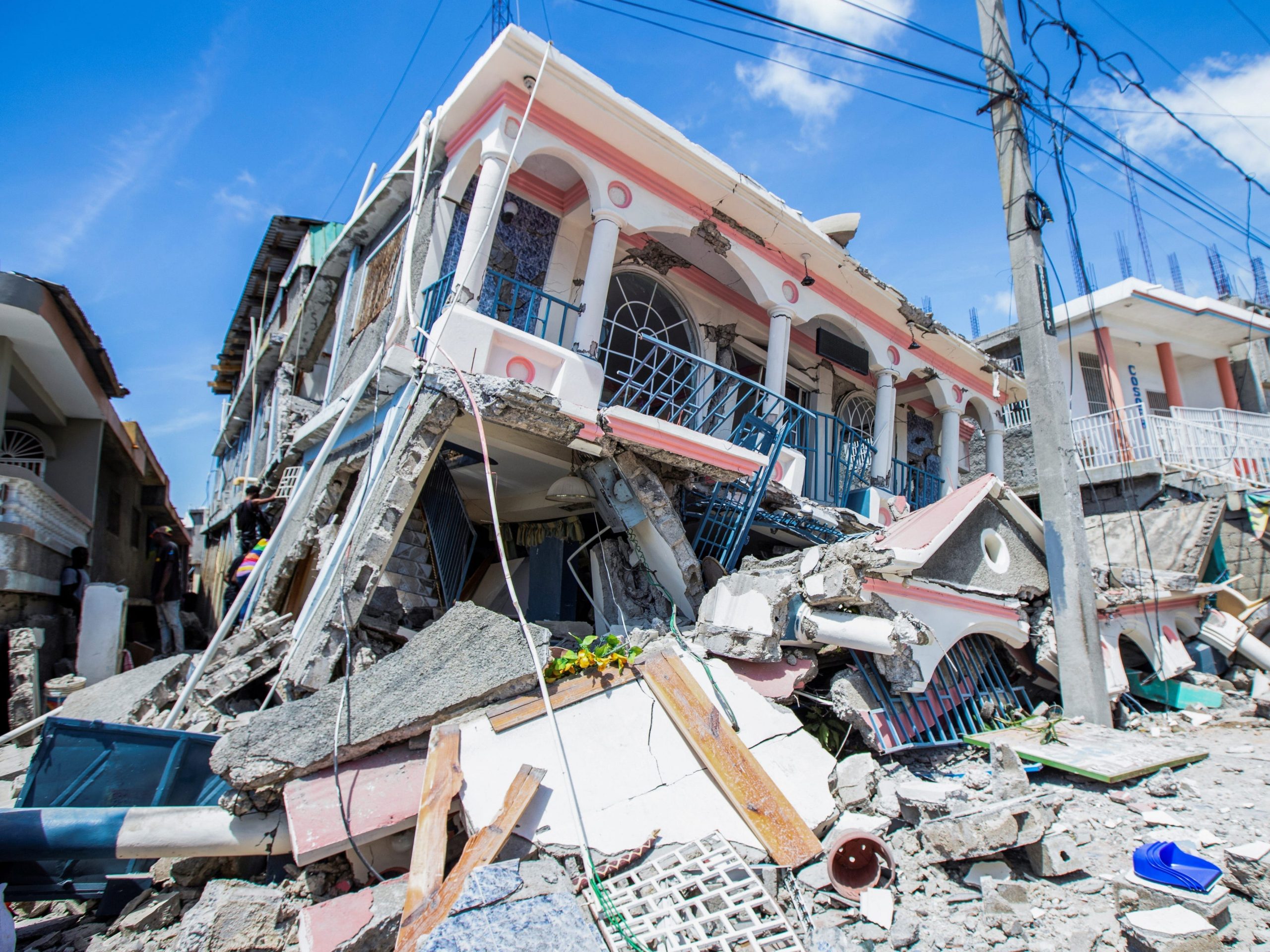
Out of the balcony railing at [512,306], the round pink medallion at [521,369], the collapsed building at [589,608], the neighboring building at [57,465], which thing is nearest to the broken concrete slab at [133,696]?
the collapsed building at [589,608]

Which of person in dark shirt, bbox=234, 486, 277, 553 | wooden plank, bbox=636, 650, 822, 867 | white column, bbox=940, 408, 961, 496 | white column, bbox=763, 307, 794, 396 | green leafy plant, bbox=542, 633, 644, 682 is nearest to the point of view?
wooden plank, bbox=636, 650, 822, 867

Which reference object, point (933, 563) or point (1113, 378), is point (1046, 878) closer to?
point (933, 563)

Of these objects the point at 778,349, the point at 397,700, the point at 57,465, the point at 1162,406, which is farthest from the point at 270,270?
the point at 1162,406

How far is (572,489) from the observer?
20.4 feet

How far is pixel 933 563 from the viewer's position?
226 inches

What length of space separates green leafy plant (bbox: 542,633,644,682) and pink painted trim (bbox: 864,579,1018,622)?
1912mm

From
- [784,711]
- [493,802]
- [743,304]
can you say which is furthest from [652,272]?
[493,802]

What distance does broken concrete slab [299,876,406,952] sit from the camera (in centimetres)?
274

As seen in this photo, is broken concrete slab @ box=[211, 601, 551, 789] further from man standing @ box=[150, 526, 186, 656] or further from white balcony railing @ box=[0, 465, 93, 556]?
man standing @ box=[150, 526, 186, 656]

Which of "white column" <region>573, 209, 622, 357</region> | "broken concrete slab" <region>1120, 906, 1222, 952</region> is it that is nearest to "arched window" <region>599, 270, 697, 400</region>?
"white column" <region>573, 209, 622, 357</region>

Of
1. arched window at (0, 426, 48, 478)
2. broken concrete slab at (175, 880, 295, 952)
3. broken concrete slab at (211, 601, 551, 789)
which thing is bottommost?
broken concrete slab at (175, 880, 295, 952)

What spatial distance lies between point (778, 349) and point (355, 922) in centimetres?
640

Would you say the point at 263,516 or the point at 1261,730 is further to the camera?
the point at 263,516

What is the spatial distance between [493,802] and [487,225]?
4.04 m
